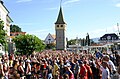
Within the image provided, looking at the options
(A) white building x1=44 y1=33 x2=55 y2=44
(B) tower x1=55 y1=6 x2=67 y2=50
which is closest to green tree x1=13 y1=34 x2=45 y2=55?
(B) tower x1=55 y1=6 x2=67 y2=50

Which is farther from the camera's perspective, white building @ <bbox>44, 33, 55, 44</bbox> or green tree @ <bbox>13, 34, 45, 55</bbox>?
white building @ <bbox>44, 33, 55, 44</bbox>

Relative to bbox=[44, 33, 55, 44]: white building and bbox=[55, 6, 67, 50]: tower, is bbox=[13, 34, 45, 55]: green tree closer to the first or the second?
bbox=[55, 6, 67, 50]: tower

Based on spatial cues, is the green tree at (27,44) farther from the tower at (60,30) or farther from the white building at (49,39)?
the white building at (49,39)

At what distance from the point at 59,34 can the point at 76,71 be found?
452ft

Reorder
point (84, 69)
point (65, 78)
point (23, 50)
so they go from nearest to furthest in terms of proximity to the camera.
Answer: point (65, 78) < point (84, 69) < point (23, 50)

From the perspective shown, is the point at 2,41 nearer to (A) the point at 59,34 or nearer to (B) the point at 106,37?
(A) the point at 59,34

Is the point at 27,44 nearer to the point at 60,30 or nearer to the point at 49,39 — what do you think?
the point at 60,30

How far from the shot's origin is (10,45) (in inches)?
1353

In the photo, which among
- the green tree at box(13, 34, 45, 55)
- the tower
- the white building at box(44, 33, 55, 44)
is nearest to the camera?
the green tree at box(13, 34, 45, 55)

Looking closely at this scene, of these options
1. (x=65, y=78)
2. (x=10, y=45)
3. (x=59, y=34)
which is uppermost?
(x=59, y=34)

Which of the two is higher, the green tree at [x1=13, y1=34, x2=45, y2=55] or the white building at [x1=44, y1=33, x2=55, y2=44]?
the white building at [x1=44, y1=33, x2=55, y2=44]

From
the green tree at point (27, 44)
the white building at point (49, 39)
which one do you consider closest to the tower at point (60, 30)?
the white building at point (49, 39)

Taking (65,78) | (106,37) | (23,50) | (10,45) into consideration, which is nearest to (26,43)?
(23,50)

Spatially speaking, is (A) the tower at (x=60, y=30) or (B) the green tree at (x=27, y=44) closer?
(B) the green tree at (x=27, y=44)
